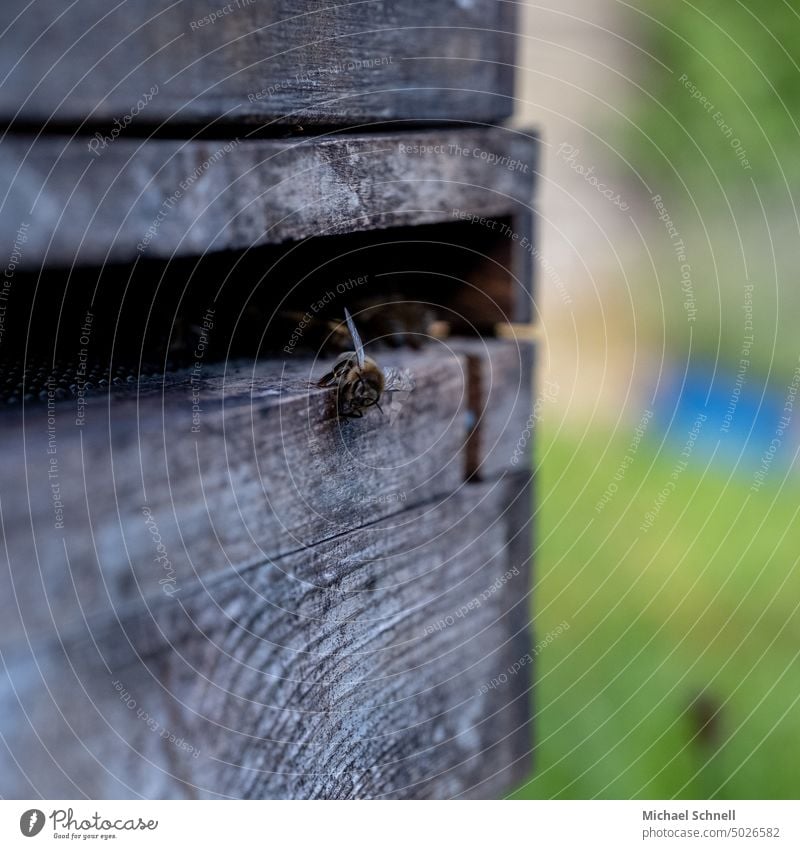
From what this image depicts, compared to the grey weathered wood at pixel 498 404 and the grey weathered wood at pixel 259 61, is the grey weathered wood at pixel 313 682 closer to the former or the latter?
the grey weathered wood at pixel 498 404

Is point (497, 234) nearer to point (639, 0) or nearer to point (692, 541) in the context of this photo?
point (639, 0)

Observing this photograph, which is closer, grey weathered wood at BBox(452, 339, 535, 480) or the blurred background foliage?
grey weathered wood at BBox(452, 339, 535, 480)

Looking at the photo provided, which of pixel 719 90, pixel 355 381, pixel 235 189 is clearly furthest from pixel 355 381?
pixel 719 90

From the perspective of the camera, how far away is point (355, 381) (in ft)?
1.37

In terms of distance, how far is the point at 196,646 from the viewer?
0.38 metres

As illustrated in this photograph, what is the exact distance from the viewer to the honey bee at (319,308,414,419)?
1.36 feet

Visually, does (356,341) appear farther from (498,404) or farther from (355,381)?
(498,404)

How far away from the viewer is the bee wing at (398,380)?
0.44 metres

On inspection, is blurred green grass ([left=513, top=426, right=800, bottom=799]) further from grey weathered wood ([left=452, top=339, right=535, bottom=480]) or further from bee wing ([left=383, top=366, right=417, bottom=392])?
bee wing ([left=383, top=366, right=417, bottom=392])

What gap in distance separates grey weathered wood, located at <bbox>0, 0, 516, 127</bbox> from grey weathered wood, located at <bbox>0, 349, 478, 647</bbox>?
0.11 meters

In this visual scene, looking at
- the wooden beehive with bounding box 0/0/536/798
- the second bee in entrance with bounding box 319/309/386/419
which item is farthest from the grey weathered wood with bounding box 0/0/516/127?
the second bee in entrance with bounding box 319/309/386/419

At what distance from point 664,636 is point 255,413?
27.9 inches

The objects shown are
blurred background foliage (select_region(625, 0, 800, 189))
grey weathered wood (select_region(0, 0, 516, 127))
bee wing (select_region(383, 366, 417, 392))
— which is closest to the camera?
grey weathered wood (select_region(0, 0, 516, 127))
